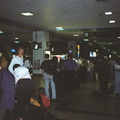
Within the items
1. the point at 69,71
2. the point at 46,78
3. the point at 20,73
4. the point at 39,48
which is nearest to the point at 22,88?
the point at 20,73

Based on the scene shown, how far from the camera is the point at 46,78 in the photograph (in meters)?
6.71

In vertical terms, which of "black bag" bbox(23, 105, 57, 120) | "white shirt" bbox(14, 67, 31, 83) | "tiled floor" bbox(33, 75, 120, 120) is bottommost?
"tiled floor" bbox(33, 75, 120, 120)

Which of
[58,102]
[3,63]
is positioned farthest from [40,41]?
[3,63]

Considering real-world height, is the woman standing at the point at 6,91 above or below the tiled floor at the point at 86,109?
above

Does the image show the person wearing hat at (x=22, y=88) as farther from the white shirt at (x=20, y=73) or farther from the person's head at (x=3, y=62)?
the person's head at (x=3, y=62)

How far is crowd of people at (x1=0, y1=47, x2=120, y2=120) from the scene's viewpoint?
3150 mm

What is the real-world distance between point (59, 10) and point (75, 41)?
1384 centimetres

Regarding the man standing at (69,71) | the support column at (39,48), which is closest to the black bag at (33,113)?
the man standing at (69,71)

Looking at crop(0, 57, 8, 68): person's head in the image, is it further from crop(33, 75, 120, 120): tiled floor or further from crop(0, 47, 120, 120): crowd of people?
crop(33, 75, 120, 120): tiled floor

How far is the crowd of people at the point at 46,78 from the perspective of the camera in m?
3.15

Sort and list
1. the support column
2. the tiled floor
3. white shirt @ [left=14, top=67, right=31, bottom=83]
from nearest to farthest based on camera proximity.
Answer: white shirt @ [left=14, top=67, right=31, bottom=83], the tiled floor, the support column

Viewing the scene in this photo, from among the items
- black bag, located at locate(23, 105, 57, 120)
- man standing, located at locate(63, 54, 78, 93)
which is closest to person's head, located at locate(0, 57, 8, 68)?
black bag, located at locate(23, 105, 57, 120)

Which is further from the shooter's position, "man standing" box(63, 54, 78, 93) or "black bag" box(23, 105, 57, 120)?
"man standing" box(63, 54, 78, 93)

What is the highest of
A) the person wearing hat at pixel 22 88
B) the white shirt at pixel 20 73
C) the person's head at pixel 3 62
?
the person's head at pixel 3 62
